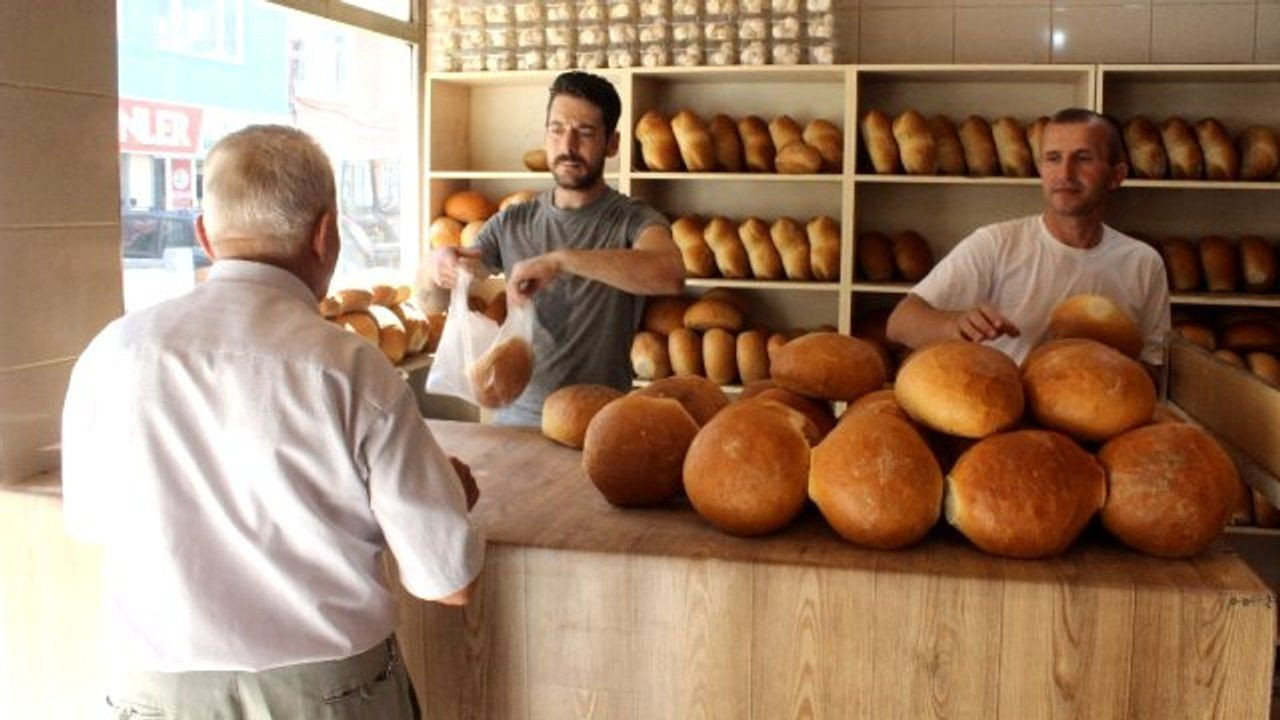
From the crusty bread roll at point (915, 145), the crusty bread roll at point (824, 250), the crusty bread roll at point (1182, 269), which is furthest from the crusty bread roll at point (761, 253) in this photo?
the crusty bread roll at point (1182, 269)

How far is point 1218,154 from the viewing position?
414cm

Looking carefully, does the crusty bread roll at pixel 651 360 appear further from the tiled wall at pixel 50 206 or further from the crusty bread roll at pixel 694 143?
the tiled wall at pixel 50 206

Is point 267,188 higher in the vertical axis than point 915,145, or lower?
lower

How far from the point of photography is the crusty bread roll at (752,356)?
14.3ft

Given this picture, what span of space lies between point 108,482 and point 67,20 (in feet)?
3.62

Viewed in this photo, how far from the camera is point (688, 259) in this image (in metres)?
4.46

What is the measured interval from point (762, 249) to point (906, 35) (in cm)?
95

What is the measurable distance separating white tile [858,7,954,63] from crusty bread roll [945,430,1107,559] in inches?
128

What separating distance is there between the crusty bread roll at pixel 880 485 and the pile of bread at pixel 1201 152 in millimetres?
2954

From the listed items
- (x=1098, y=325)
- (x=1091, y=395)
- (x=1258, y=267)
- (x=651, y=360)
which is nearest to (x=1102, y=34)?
(x=1258, y=267)

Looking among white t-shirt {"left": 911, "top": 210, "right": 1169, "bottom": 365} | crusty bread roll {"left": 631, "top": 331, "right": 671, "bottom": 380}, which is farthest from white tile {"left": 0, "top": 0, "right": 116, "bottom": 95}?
crusty bread roll {"left": 631, "top": 331, "right": 671, "bottom": 380}

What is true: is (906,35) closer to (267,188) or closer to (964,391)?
(964,391)

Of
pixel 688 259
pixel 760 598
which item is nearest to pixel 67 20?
pixel 760 598

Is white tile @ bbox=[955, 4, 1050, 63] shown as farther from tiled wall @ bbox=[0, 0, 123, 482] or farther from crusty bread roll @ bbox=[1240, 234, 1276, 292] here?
tiled wall @ bbox=[0, 0, 123, 482]
